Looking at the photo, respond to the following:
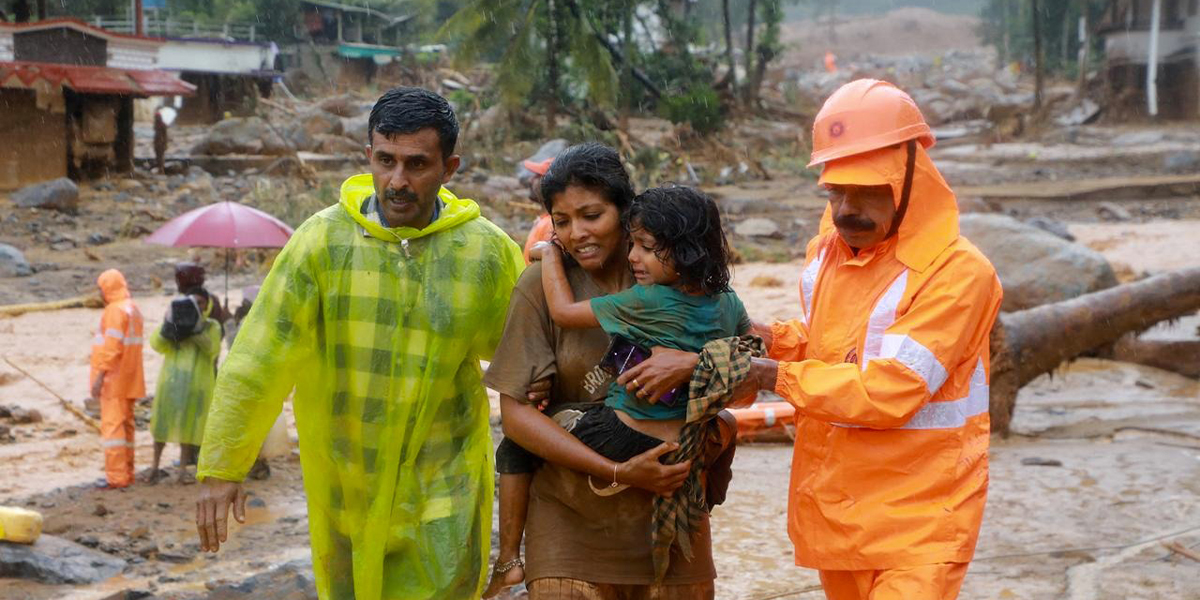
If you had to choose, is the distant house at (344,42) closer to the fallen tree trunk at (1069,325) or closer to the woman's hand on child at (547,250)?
the fallen tree trunk at (1069,325)

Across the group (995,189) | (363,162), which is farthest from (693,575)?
(363,162)

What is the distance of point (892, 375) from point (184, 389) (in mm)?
6057

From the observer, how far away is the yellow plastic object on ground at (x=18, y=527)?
5.91m

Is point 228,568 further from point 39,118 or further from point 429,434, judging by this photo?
point 39,118

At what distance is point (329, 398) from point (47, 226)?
16982 millimetres

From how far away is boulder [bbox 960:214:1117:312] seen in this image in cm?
1095

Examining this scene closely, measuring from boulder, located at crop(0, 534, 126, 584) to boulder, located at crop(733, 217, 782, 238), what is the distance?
13.0 meters

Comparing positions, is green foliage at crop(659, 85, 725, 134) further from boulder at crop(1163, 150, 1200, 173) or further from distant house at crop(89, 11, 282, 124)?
distant house at crop(89, 11, 282, 124)

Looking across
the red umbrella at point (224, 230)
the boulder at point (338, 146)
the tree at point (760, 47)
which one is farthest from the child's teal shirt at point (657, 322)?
the tree at point (760, 47)

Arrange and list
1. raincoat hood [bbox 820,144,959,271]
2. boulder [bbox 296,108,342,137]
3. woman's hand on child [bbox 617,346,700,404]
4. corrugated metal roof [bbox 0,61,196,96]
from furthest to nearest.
Result: boulder [bbox 296,108,342,137], corrugated metal roof [bbox 0,61,196,96], raincoat hood [bbox 820,144,959,271], woman's hand on child [bbox 617,346,700,404]

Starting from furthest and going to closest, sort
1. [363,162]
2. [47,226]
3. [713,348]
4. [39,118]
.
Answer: [363,162]
[39,118]
[47,226]
[713,348]

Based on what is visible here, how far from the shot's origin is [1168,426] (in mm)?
8406

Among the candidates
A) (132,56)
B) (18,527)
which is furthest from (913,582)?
(132,56)

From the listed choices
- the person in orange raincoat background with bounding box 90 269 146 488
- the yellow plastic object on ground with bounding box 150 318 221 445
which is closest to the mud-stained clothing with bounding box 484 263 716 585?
the yellow plastic object on ground with bounding box 150 318 221 445
